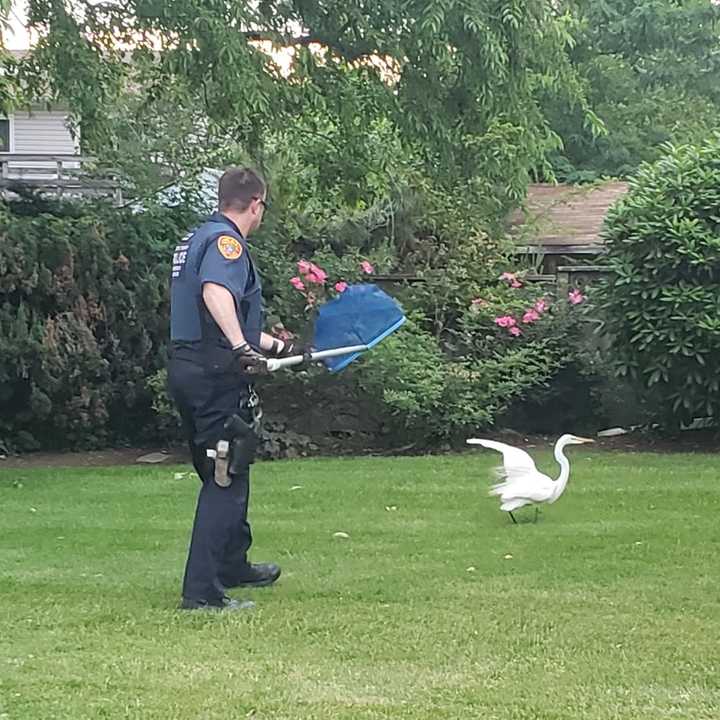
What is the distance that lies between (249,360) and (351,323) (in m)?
1.06

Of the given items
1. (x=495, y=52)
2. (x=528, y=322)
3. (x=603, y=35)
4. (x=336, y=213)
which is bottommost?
(x=528, y=322)

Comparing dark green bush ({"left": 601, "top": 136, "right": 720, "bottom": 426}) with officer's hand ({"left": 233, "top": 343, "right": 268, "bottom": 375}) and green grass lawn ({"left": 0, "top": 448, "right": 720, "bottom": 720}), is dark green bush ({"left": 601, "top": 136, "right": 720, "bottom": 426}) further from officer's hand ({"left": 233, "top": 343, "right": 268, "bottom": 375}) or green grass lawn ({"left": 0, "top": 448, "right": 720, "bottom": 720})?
officer's hand ({"left": 233, "top": 343, "right": 268, "bottom": 375})

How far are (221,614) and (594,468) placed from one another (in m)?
6.02

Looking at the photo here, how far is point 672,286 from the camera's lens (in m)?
12.3

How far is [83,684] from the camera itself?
474 cm

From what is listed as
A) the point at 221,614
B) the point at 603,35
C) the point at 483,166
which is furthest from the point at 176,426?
the point at 603,35

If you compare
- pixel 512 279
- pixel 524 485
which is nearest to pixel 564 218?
pixel 512 279

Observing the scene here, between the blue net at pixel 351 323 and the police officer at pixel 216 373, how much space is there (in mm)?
627

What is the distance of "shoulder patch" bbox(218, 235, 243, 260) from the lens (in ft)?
19.2

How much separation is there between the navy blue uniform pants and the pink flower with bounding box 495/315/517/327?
7573 millimetres

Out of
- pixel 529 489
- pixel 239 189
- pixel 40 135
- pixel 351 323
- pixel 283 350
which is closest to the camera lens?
pixel 239 189

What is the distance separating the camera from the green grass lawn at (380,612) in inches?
180

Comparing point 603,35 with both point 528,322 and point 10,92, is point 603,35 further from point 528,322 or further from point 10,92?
point 10,92

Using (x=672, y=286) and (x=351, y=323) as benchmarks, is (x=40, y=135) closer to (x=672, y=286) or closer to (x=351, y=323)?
(x=672, y=286)
